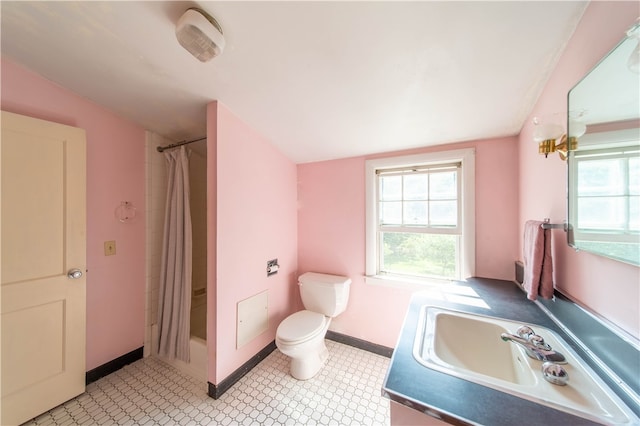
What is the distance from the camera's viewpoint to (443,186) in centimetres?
186

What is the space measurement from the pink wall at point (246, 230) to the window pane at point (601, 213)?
182 centimetres

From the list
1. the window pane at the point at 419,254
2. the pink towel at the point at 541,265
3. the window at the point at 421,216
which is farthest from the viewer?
the window pane at the point at 419,254

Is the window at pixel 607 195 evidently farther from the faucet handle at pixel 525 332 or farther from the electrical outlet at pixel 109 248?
the electrical outlet at pixel 109 248

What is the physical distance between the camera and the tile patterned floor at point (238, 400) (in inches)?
53.3

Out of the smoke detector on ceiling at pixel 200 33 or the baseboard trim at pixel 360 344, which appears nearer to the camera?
the smoke detector on ceiling at pixel 200 33

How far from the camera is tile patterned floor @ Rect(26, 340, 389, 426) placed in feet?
4.44

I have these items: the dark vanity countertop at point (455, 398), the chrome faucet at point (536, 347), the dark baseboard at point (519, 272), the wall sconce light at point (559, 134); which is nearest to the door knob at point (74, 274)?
the dark vanity countertop at point (455, 398)

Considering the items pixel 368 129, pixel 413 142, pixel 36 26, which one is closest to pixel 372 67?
pixel 368 129

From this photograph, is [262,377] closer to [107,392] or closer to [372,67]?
[107,392]

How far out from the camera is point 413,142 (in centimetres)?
180

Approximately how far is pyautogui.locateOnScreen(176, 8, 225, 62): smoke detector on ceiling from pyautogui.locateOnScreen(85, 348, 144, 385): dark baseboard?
7.78ft

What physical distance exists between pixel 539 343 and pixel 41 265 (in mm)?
2651

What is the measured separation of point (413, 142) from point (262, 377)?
226cm

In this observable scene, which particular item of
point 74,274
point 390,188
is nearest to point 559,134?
point 390,188
